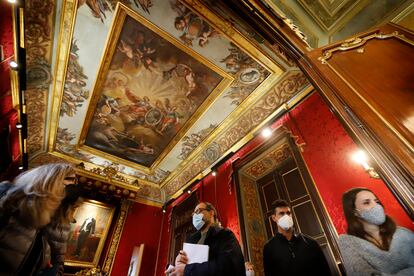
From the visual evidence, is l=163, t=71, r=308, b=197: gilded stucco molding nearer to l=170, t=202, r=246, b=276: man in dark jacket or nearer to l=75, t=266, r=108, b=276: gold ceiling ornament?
l=75, t=266, r=108, b=276: gold ceiling ornament

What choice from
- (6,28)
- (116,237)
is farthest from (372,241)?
(116,237)

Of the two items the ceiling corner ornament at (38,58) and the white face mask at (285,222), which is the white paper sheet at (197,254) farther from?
the ceiling corner ornament at (38,58)

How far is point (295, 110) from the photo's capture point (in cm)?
409

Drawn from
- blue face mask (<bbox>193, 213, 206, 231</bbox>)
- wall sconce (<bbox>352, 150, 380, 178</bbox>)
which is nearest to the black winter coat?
blue face mask (<bbox>193, 213, 206, 231</bbox>)

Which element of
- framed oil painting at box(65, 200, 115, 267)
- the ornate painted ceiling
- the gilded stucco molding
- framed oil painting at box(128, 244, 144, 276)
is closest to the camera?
the ornate painted ceiling

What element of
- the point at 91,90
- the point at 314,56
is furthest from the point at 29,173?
the point at 91,90

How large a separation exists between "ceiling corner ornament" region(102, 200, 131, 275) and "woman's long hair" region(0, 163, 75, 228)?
5.91 metres

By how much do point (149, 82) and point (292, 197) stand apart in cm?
423

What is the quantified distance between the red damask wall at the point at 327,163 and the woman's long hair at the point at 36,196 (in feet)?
10.6

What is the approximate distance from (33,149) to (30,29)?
4231mm

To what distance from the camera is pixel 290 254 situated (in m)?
2.30

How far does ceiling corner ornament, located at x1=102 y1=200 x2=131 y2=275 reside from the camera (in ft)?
19.4

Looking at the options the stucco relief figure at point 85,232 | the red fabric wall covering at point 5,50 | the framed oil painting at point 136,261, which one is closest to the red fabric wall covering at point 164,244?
the framed oil painting at point 136,261

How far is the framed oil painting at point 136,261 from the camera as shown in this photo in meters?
5.91
